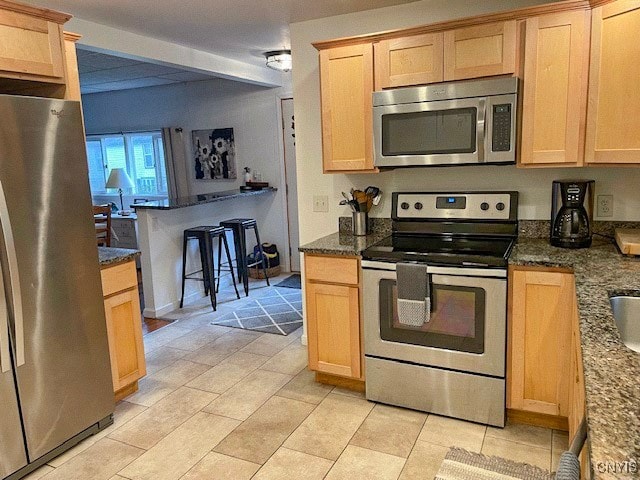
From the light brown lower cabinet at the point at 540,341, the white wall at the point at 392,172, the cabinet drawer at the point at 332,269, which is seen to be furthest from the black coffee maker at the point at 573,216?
the cabinet drawer at the point at 332,269

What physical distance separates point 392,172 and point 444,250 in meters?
0.76

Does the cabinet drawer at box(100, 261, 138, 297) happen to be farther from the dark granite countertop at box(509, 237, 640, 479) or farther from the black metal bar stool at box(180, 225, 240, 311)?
the dark granite countertop at box(509, 237, 640, 479)

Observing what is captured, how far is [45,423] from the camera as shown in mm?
2285

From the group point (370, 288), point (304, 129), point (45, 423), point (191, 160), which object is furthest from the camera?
point (191, 160)

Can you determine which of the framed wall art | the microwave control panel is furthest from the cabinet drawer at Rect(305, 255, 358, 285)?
the framed wall art

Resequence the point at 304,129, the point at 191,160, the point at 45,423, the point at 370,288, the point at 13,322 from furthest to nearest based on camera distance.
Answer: the point at 191,160, the point at 304,129, the point at 370,288, the point at 45,423, the point at 13,322

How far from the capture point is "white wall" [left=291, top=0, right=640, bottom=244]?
268 cm

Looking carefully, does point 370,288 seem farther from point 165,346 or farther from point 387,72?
point 165,346

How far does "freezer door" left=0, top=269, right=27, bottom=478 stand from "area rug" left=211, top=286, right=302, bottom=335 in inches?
81.4

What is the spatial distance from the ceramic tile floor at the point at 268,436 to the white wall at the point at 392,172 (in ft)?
3.86

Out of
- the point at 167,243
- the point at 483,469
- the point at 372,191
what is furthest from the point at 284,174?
the point at 483,469

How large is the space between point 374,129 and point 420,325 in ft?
3.71

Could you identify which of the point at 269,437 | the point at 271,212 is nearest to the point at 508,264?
the point at 269,437

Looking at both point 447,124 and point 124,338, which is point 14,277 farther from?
point 447,124
